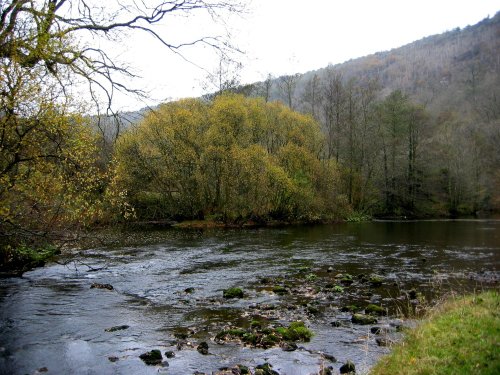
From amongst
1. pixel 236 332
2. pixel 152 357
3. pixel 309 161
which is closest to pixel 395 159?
pixel 309 161

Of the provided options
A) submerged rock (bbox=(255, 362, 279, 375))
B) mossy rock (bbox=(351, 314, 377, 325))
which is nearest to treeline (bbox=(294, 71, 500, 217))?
mossy rock (bbox=(351, 314, 377, 325))

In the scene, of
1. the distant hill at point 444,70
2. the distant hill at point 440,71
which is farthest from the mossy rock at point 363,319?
the distant hill at point 444,70

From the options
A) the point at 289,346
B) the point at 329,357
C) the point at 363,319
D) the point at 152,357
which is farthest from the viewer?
the point at 363,319

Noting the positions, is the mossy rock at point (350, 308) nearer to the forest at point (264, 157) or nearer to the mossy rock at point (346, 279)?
the mossy rock at point (346, 279)

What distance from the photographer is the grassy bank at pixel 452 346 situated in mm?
7199

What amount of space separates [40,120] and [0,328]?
6318mm

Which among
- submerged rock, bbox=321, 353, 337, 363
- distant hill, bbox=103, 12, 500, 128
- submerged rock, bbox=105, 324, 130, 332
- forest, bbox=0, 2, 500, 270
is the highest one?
distant hill, bbox=103, 12, 500, 128

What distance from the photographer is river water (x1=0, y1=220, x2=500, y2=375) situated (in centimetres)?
1020

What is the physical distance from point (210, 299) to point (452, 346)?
8.96m

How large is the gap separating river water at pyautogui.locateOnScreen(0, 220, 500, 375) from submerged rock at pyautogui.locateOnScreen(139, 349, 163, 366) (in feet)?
0.53

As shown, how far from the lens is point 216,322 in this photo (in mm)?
12875

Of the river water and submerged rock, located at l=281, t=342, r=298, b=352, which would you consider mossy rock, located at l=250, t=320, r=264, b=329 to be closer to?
the river water

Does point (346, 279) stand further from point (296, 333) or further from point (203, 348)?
point (203, 348)

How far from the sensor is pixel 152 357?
32.9ft
